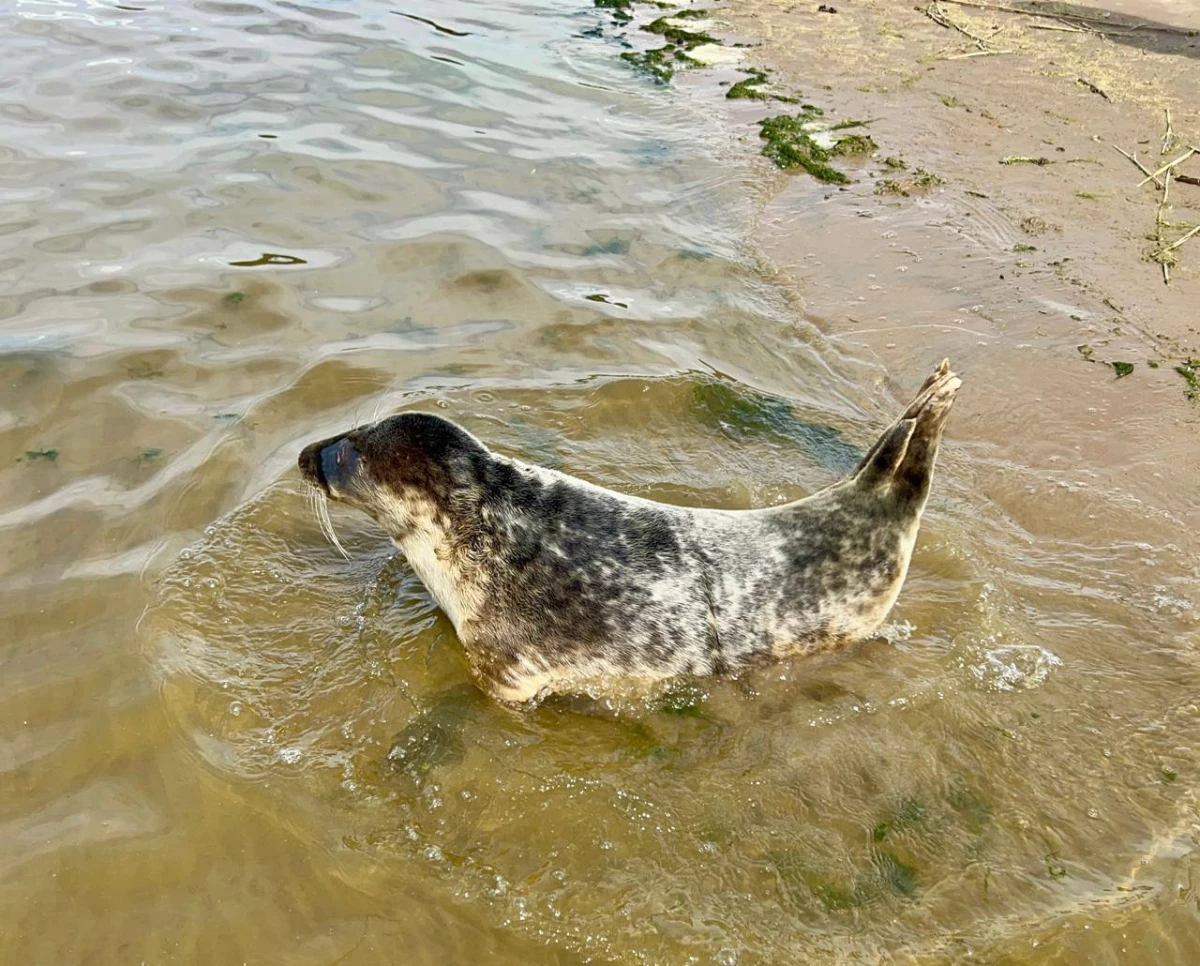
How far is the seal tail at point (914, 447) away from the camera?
381 cm

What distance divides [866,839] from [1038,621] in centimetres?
162

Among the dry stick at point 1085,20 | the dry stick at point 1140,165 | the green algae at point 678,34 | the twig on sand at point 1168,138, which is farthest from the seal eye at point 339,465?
the dry stick at point 1085,20

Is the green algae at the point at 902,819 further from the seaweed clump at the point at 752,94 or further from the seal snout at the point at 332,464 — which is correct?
the seaweed clump at the point at 752,94

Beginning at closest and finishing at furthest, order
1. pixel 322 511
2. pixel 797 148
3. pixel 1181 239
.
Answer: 1. pixel 322 511
2. pixel 1181 239
3. pixel 797 148

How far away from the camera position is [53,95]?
962 centimetres

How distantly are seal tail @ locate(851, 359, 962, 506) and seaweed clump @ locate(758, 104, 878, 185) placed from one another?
19.5ft

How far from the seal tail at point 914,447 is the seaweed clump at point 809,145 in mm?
5950

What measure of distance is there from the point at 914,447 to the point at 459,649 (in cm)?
227

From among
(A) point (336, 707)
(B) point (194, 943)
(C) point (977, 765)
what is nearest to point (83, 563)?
(A) point (336, 707)

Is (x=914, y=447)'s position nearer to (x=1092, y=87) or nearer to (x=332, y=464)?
(x=332, y=464)

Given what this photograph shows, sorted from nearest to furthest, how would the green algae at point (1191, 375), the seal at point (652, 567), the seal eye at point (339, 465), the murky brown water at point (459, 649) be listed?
the murky brown water at point (459, 649), the seal at point (652, 567), the seal eye at point (339, 465), the green algae at point (1191, 375)

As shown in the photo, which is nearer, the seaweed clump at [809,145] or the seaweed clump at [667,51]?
the seaweed clump at [809,145]

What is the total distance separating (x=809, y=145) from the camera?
385 inches

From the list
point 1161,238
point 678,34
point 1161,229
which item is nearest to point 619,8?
point 678,34
